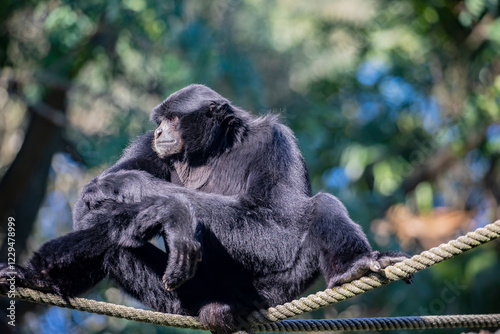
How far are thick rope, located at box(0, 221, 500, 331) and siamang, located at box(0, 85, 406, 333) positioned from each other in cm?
8

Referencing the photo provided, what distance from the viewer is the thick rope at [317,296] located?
147 inches

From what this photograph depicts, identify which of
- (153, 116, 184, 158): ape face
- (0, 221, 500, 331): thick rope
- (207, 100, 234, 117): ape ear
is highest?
(207, 100, 234, 117): ape ear

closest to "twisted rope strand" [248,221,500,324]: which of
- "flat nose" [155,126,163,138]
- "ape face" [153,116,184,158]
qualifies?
"ape face" [153,116,184,158]

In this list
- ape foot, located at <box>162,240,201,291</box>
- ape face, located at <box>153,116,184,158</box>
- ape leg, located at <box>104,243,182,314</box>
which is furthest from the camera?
ape face, located at <box>153,116,184,158</box>

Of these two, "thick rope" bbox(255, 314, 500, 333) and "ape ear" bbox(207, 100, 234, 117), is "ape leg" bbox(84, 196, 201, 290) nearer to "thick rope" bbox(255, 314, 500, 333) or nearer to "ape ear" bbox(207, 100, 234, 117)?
"thick rope" bbox(255, 314, 500, 333)

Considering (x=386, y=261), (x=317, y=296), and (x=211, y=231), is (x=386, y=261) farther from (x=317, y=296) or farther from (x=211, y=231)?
(x=211, y=231)

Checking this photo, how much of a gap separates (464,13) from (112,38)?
7.53 metres

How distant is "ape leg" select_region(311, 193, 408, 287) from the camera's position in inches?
155

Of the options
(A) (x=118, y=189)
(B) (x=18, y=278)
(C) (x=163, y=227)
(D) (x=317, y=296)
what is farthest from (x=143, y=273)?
(D) (x=317, y=296)

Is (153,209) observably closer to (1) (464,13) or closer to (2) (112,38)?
(2) (112,38)

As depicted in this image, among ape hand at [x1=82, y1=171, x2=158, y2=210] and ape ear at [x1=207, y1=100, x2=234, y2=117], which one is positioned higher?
ape ear at [x1=207, y1=100, x2=234, y2=117]

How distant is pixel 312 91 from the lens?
48.1 ft

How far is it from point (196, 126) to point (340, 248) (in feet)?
5.85

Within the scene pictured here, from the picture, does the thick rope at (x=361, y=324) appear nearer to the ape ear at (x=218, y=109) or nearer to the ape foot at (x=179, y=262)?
the ape foot at (x=179, y=262)
